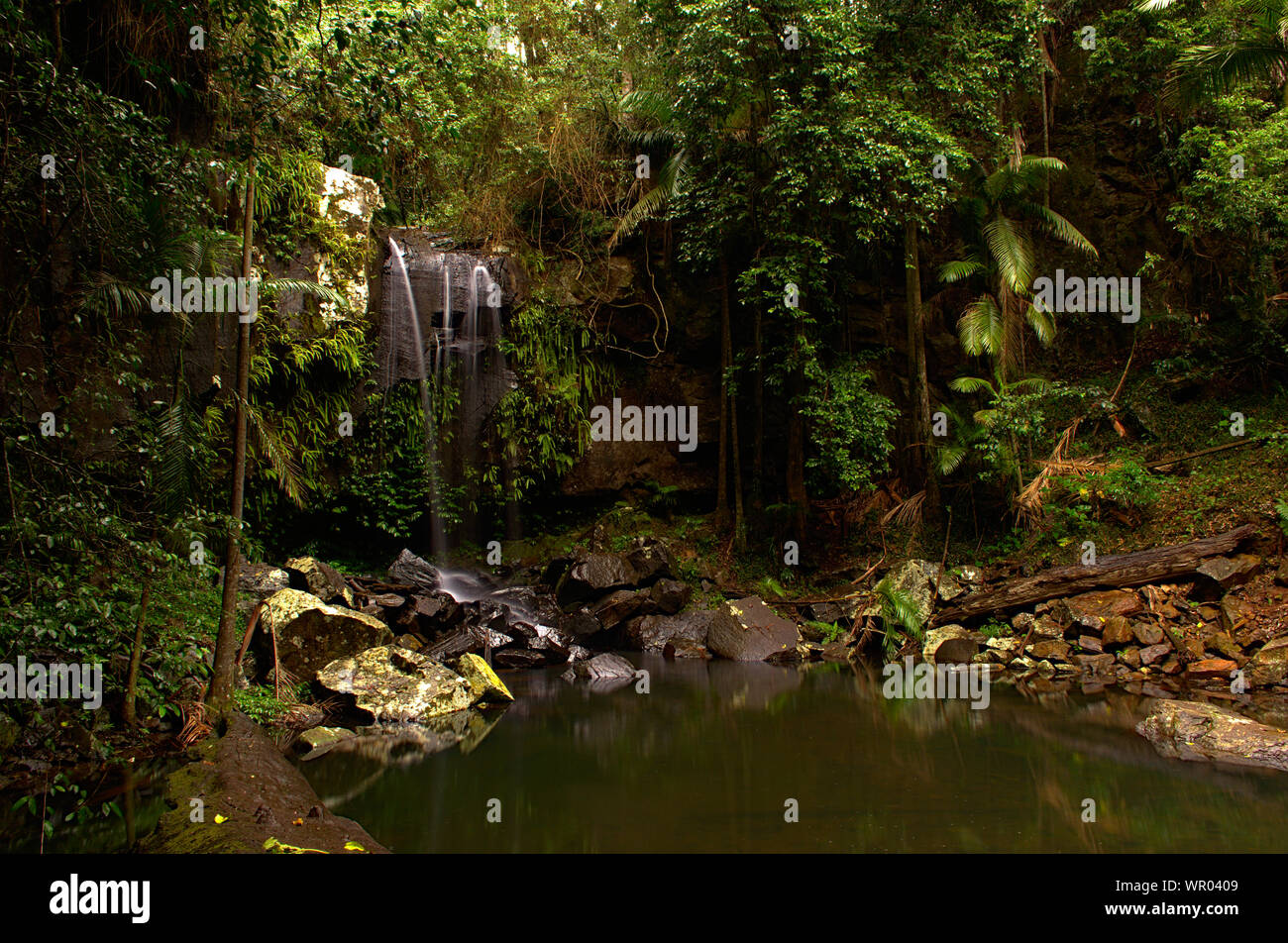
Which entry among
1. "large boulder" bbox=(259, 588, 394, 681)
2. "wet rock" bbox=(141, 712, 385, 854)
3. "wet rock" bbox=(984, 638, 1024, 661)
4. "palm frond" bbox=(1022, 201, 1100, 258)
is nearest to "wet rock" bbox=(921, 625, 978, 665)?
"wet rock" bbox=(984, 638, 1024, 661)

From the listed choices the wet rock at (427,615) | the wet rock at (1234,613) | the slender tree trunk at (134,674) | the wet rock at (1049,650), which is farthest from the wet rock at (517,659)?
the wet rock at (1234,613)

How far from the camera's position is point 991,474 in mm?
12148

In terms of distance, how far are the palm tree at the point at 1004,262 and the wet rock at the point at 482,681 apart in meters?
9.78

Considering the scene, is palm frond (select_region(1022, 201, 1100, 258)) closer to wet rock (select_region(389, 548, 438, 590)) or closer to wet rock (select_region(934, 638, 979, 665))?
wet rock (select_region(934, 638, 979, 665))

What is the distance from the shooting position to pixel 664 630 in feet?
41.8

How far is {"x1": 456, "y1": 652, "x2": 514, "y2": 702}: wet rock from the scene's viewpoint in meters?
8.64

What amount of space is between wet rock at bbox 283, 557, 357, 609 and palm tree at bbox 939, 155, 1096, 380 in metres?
11.0

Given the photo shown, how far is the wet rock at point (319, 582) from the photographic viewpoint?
390 inches

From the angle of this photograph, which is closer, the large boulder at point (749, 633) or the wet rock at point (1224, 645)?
the wet rock at point (1224, 645)

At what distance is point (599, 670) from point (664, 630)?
2.60 m

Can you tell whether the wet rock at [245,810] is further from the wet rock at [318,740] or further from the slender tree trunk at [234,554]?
the slender tree trunk at [234,554]

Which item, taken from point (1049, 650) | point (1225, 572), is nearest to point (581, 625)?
point (1049, 650)

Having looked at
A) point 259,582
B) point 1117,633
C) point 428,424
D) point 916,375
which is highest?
point 916,375

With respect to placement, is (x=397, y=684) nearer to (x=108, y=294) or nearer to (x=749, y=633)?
(x=108, y=294)
